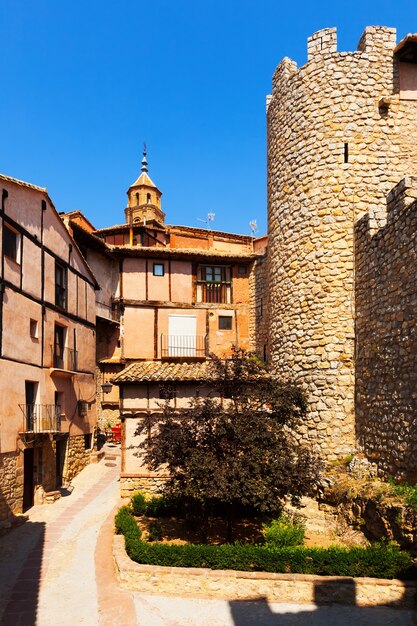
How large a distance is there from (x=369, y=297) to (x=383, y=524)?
5.61m

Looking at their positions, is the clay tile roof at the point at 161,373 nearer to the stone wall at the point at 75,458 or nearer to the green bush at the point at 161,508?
the green bush at the point at 161,508

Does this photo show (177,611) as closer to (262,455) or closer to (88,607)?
(88,607)

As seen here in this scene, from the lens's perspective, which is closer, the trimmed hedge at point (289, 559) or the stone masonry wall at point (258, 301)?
the trimmed hedge at point (289, 559)

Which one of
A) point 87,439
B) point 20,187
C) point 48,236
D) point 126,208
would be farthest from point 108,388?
point 126,208

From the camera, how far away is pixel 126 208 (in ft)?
164

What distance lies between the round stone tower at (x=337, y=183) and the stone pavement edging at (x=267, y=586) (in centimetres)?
433

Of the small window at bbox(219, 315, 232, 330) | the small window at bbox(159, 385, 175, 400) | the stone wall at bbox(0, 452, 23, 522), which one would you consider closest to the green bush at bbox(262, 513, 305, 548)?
the small window at bbox(159, 385, 175, 400)

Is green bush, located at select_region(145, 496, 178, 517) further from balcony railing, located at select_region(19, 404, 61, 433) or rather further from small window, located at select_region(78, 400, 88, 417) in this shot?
small window, located at select_region(78, 400, 88, 417)

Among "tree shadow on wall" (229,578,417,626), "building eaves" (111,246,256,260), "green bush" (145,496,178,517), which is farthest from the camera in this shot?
"building eaves" (111,246,256,260)

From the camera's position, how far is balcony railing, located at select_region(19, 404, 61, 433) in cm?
1677

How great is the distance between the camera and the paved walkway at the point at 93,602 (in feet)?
29.7

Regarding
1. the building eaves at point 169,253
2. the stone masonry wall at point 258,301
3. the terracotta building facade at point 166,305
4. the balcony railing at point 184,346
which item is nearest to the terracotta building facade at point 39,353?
the terracotta building facade at point 166,305

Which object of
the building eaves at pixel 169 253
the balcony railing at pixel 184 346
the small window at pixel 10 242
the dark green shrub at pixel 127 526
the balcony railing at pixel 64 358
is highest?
the building eaves at pixel 169 253

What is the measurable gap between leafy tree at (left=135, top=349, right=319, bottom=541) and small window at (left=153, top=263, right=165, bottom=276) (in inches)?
678
